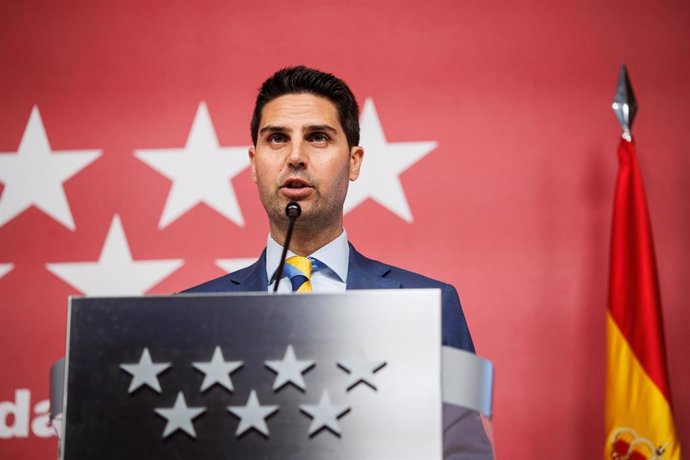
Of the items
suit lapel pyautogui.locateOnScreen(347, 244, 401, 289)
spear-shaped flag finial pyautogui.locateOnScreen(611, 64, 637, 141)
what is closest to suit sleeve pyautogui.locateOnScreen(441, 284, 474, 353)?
suit lapel pyautogui.locateOnScreen(347, 244, 401, 289)

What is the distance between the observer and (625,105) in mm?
2283

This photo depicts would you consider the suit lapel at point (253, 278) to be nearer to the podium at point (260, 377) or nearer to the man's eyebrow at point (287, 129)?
the man's eyebrow at point (287, 129)

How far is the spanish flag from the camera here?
7.16 ft

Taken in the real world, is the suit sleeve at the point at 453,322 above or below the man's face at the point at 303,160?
below

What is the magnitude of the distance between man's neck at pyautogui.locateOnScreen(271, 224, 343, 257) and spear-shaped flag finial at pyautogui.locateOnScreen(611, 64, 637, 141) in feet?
3.15

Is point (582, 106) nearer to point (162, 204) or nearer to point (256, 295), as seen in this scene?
point (162, 204)

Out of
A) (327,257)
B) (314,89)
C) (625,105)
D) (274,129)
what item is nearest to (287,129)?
(274,129)

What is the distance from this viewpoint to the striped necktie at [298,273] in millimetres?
1673

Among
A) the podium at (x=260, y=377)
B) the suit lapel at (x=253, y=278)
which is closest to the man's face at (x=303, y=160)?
the suit lapel at (x=253, y=278)

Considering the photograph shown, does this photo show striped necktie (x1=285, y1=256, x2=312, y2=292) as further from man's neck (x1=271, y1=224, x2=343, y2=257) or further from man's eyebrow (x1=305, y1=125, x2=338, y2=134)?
man's eyebrow (x1=305, y1=125, x2=338, y2=134)

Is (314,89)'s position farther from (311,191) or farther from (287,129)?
(311,191)

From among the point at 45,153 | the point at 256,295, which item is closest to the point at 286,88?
the point at 256,295

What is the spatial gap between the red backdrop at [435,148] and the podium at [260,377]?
1.49 meters

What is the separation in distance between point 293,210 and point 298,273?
21 centimetres
